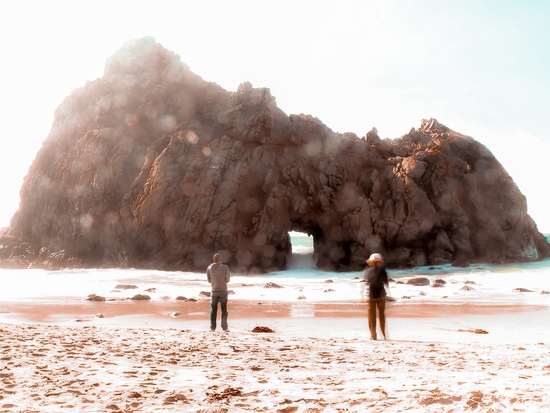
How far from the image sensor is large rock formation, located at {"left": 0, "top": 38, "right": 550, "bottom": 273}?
124 feet

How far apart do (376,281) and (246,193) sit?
2887 cm

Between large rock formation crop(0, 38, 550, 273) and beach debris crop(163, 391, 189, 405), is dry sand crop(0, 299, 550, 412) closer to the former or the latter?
beach debris crop(163, 391, 189, 405)

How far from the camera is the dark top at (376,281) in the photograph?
1048 cm

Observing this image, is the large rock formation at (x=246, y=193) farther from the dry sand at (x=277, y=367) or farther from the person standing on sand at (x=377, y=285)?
the dry sand at (x=277, y=367)

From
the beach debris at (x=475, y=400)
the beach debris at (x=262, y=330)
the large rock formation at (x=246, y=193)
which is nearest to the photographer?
the beach debris at (x=475, y=400)

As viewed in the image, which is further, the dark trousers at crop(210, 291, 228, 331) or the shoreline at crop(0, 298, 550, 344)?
the dark trousers at crop(210, 291, 228, 331)

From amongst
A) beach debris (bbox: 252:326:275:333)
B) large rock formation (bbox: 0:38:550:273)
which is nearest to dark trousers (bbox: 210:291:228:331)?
beach debris (bbox: 252:326:275:333)

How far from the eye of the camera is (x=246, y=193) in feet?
128

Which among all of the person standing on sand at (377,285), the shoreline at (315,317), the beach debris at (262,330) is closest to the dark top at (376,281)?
the person standing on sand at (377,285)

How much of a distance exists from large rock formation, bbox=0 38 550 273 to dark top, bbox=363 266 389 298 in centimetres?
2574

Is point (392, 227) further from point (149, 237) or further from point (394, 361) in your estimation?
point (394, 361)

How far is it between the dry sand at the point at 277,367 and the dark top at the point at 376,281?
90cm

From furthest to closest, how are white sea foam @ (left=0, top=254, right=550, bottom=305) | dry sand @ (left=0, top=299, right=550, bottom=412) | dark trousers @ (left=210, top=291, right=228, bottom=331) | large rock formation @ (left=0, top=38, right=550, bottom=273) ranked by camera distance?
large rock formation @ (left=0, top=38, right=550, bottom=273) < white sea foam @ (left=0, top=254, right=550, bottom=305) < dark trousers @ (left=210, top=291, right=228, bottom=331) < dry sand @ (left=0, top=299, right=550, bottom=412)

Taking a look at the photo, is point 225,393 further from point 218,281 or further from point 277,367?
point 218,281
